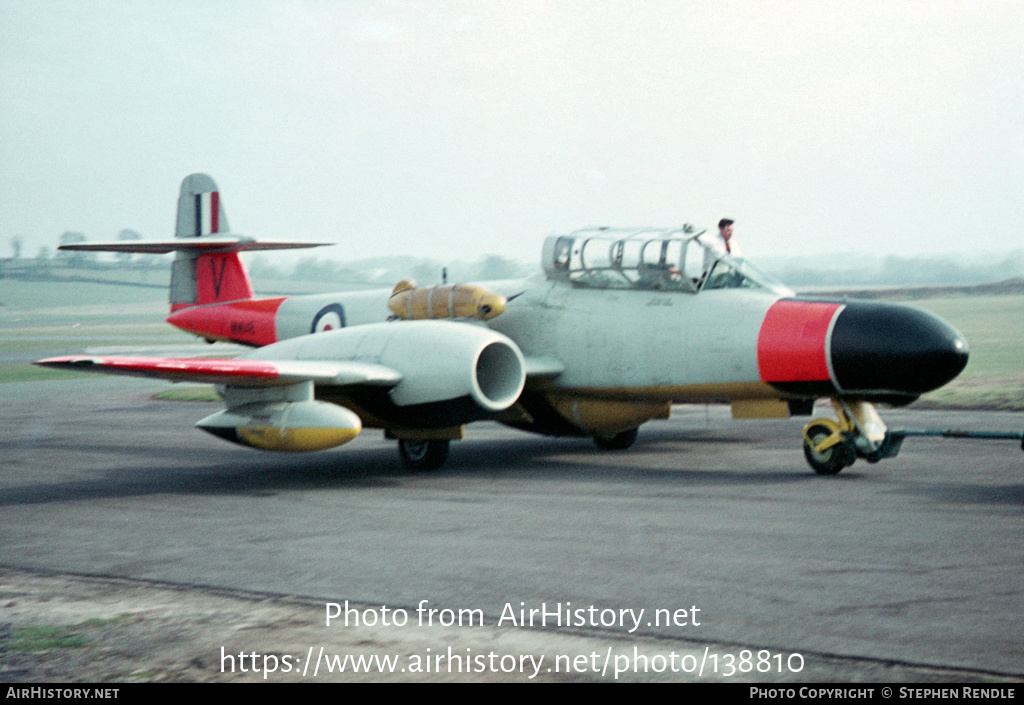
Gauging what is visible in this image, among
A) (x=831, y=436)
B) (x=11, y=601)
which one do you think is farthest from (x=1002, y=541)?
(x=11, y=601)

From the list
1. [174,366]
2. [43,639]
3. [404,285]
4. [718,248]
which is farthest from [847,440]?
[43,639]

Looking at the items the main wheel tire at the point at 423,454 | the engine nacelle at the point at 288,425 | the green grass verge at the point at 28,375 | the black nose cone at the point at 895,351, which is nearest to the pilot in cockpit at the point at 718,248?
the black nose cone at the point at 895,351

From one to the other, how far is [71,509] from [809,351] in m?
7.15

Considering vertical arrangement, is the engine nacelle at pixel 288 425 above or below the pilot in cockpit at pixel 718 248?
below

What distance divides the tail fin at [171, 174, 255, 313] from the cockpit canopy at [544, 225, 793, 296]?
622cm

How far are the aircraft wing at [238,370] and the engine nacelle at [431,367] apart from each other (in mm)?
220

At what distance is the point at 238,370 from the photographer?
10.9m

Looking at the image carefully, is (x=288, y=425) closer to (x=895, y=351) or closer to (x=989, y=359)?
(x=895, y=351)

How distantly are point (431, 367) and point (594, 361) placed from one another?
1989mm

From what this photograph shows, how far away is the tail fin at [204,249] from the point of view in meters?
17.0

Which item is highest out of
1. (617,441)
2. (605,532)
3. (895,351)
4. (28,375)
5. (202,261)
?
(202,261)

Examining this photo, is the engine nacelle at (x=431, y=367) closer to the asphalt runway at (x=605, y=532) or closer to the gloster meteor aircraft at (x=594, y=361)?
the gloster meteor aircraft at (x=594, y=361)
